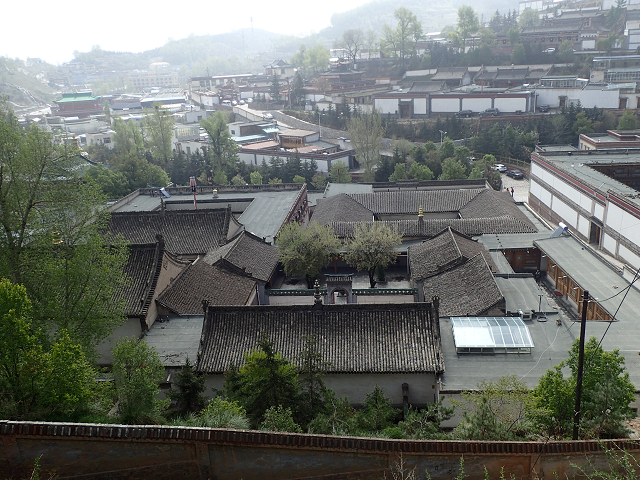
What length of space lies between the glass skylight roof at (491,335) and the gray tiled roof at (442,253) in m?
5.98

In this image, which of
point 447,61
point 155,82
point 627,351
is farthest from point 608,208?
point 155,82

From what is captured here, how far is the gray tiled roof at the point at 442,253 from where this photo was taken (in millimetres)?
26555

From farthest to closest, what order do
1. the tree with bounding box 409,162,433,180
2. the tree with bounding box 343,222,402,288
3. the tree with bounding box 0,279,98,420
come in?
the tree with bounding box 409,162,433,180 < the tree with bounding box 343,222,402,288 < the tree with bounding box 0,279,98,420

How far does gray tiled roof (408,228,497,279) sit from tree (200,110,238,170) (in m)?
32.9

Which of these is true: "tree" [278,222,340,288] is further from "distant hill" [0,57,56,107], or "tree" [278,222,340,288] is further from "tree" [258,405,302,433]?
"distant hill" [0,57,56,107]

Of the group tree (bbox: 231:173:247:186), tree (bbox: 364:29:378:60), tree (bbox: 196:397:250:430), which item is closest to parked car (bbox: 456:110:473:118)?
tree (bbox: 231:173:247:186)

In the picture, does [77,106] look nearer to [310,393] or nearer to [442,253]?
[442,253]

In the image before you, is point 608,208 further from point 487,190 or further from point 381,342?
point 381,342

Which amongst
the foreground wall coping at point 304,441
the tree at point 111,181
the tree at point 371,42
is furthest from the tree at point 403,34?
the foreground wall coping at point 304,441

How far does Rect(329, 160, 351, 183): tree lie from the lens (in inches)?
2103

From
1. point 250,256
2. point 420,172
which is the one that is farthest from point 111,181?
point 420,172

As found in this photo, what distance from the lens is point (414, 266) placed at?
2839 cm

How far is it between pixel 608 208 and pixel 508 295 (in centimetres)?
1333

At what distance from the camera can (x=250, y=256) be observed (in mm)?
28781
